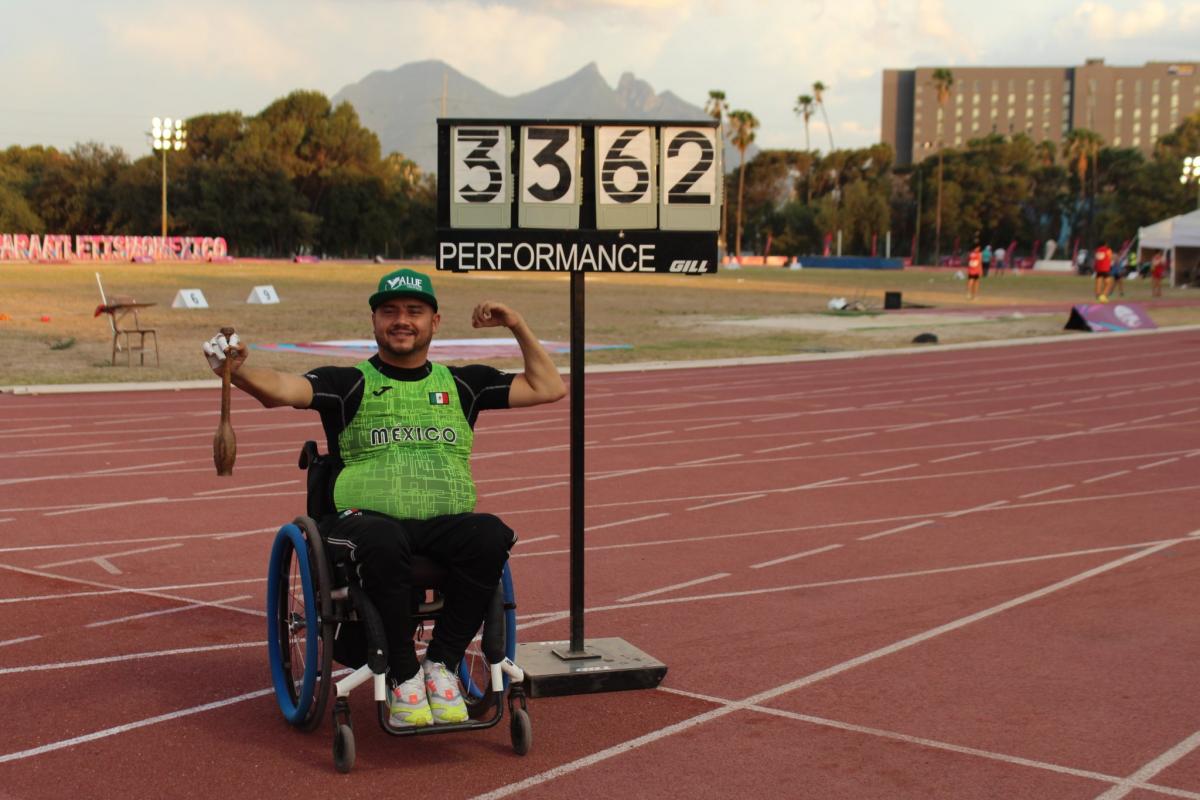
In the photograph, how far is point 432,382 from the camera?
504 cm

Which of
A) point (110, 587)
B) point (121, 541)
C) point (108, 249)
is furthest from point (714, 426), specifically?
point (108, 249)

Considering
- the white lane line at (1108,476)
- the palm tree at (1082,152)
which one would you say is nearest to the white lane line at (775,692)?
the white lane line at (1108,476)

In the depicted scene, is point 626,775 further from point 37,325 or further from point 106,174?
point 106,174

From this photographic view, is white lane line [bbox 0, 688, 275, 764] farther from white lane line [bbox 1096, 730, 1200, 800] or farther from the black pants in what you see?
white lane line [bbox 1096, 730, 1200, 800]

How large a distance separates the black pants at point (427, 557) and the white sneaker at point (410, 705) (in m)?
0.04

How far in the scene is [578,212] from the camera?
5.56 m

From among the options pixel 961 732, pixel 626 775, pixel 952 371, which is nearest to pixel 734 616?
pixel 961 732

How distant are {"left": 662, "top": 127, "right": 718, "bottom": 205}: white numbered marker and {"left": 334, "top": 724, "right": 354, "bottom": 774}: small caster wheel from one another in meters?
2.39

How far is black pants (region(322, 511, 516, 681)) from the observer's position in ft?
14.8

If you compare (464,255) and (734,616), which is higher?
(464,255)

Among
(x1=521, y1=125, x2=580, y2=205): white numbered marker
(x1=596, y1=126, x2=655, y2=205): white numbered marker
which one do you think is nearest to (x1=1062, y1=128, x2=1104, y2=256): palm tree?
(x1=596, y1=126, x2=655, y2=205): white numbered marker

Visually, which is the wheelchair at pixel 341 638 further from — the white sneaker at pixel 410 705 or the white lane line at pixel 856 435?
the white lane line at pixel 856 435

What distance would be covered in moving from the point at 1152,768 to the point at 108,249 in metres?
85.9

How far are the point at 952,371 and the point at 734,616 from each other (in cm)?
1527
